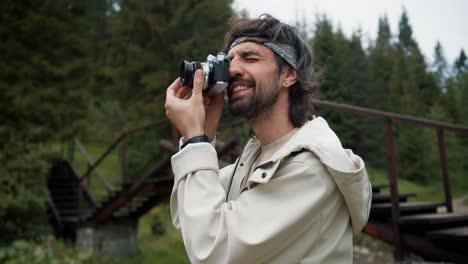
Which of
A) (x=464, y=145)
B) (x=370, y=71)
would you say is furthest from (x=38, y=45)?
(x=464, y=145)

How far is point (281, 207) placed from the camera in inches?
46.3

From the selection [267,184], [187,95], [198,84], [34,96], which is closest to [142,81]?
[34,96]

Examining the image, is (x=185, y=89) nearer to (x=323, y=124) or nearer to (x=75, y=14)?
(x=323, y=124)

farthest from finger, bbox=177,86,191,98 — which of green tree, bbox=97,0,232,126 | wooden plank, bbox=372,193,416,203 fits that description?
wooden plank, bbox=372,193,416,203

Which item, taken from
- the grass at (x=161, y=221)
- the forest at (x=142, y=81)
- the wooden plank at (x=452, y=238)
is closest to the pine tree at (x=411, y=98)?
the forest at (x=142, y=81)

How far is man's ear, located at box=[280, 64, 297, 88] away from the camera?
148 cm

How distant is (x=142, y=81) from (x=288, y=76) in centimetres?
799

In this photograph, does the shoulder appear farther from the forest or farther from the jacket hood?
the forest

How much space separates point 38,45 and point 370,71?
23.8 feet

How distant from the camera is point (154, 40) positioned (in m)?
7.47

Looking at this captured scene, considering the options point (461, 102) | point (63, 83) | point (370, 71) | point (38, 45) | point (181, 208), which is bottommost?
point (63, 83)

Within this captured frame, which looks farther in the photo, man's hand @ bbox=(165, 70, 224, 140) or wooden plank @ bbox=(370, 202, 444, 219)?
wooden plank @ bbox=(370, 202, 444, 219)

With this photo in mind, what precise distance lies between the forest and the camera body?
398 mm

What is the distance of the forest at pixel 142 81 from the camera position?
3373mm
